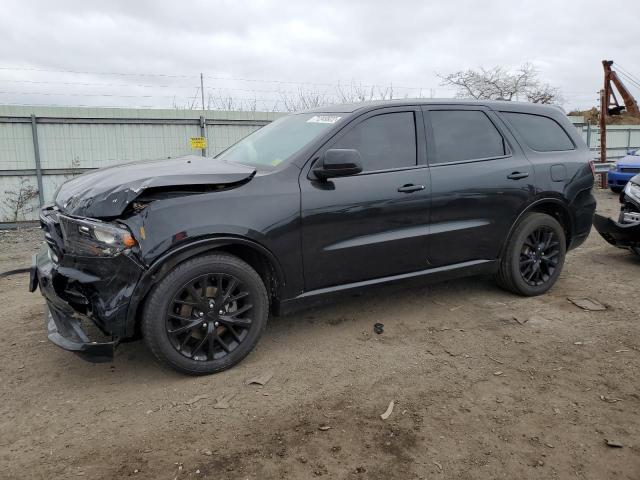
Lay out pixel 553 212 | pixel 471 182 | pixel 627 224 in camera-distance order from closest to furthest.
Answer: pixel 471 182, pixel 553 212, pixel 627 224

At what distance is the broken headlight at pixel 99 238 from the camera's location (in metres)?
2.99

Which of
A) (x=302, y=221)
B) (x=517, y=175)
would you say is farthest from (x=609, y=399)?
(x=302, y=221)

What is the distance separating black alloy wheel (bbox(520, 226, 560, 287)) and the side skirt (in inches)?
14.5

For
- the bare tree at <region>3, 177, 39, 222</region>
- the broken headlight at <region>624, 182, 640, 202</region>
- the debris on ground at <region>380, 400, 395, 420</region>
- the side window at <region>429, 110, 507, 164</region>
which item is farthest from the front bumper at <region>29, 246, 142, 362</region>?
the bare tree at <region>3, 177, 39, 222</region>

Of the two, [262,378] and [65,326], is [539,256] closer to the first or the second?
[262,378]

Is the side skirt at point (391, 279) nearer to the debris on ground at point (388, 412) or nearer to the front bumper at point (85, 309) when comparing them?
the debris on ground at point (388, 412)

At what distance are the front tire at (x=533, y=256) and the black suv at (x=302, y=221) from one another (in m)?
0.01

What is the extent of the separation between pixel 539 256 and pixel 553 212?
47 cm

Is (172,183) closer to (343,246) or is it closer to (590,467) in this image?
(343,246)

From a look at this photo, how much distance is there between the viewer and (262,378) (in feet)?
11.0

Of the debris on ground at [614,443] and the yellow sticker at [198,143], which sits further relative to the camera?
the yellow sticker at [198,143]

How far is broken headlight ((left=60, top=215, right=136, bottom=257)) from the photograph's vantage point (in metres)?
2.99

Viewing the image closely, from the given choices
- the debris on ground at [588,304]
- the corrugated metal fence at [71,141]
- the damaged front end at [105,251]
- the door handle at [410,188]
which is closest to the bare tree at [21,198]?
the corrugated metal fence at [71,141]

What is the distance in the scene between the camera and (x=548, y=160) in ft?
15.6
